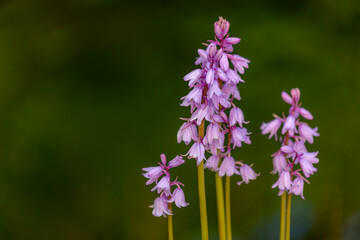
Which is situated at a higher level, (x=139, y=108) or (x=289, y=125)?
(x=139, y=108)

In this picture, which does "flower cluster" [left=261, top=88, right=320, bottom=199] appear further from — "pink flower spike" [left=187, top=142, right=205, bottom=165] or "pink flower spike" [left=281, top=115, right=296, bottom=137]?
"pink flower spike" [left=187, top=142, right=205, bottom=165]

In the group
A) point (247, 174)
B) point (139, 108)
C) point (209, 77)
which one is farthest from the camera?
point (139, 108)

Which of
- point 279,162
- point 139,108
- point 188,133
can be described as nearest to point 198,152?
point 188,133

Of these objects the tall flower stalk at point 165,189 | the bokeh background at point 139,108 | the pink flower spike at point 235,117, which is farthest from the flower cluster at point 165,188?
the bokeh background at point 139,108

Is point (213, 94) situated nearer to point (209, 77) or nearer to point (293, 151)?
point (209, 77)

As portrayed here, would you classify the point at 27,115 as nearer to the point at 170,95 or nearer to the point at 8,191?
the point at 8,191

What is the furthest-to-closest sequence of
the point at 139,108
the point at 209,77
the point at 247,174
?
the point at 139,108 → the point at 247,174 → the point at 209,77

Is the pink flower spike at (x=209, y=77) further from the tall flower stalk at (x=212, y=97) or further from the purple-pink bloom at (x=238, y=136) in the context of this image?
the purple-pink bloom at (x=238, y=136)

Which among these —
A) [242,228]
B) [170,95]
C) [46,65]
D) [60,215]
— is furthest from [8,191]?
[242,228]

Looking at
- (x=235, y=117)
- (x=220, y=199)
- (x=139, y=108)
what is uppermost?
(x=139, y=108)

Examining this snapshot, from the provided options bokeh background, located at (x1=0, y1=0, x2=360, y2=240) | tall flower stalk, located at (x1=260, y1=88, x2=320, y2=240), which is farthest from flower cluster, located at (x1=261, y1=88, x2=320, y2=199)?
bokeh background, located at (x1=0, y1=0, x2=360, y2=240)
